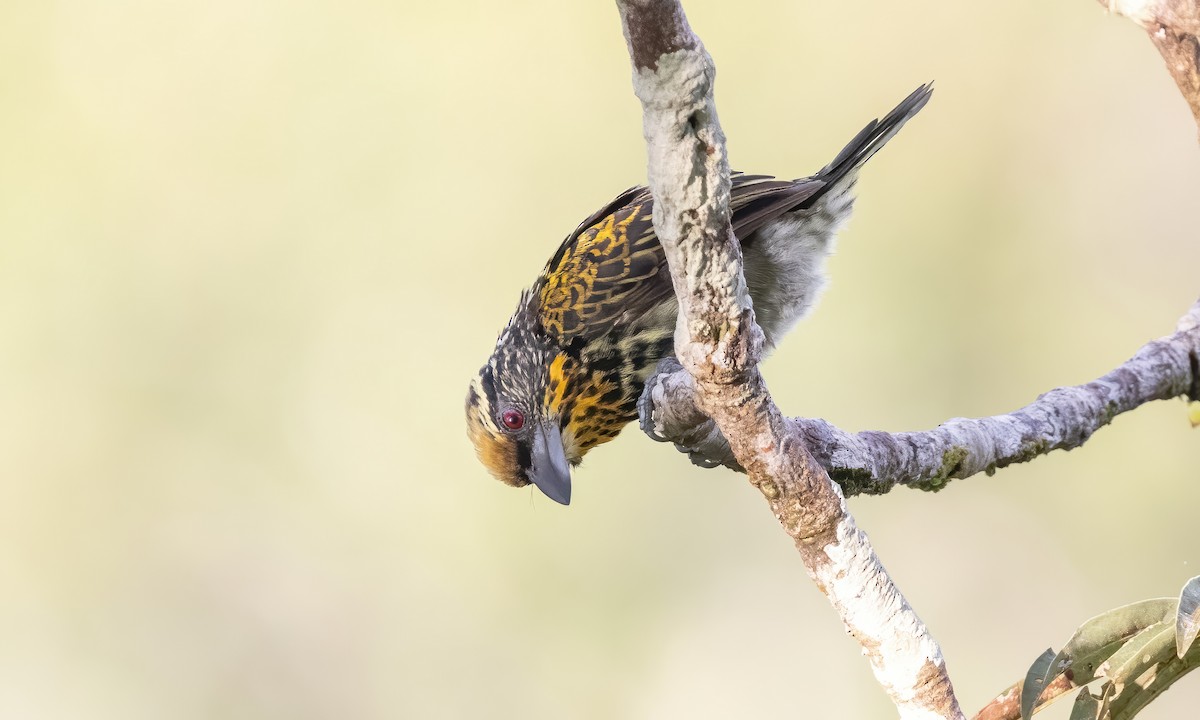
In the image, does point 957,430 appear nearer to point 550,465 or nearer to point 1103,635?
point 1103,635

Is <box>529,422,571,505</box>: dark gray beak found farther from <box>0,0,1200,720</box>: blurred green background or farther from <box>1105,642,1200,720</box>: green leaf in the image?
<box>0,0,1200,720</box>: blurred green background

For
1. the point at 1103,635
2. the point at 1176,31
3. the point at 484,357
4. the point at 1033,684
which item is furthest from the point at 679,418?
the point at 484,357

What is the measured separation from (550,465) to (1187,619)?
2336mm

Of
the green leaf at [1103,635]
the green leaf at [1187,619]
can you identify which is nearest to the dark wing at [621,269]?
the green leaf at [1103,635]

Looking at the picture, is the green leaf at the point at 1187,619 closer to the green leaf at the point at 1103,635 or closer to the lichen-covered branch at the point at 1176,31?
the green leaf at the point at 1103,635

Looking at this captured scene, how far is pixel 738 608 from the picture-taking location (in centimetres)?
670

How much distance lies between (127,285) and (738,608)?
473cm

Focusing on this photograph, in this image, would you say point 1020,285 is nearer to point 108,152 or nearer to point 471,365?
point 471,365

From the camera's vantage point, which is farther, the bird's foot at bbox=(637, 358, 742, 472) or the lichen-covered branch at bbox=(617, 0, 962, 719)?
the bird's foot at bbox=(637, 358, 742, 472)

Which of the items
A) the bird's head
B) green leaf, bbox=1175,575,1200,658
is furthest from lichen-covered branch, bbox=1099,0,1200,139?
the bird's head

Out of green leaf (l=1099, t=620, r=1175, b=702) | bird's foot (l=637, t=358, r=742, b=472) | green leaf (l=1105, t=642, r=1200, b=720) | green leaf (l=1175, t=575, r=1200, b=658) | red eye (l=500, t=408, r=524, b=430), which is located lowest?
green leaf (l=1105, t=642, r=1200, b=720)

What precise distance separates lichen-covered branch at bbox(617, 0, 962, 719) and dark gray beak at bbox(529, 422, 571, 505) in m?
1.79

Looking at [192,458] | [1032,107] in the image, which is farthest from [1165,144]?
[192,458]

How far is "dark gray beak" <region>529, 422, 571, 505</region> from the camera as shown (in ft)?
13.5
